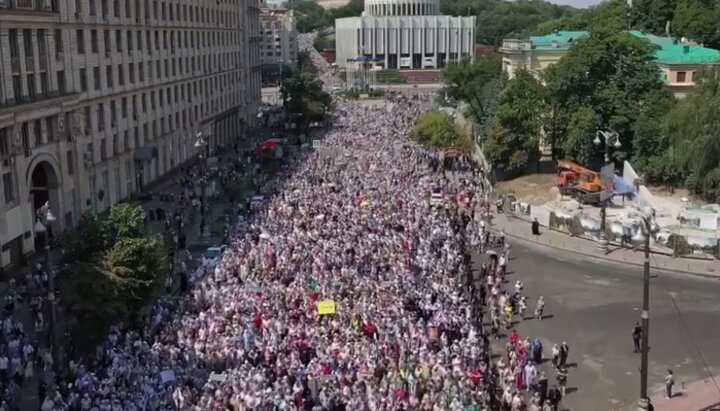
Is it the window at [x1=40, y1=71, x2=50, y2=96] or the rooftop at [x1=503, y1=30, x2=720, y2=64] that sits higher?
the rooftop at [x1=503, y1=30, x2=720, y2=64]

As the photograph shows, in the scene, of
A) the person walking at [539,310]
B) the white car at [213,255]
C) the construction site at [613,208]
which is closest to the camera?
the person walking at [539,310]

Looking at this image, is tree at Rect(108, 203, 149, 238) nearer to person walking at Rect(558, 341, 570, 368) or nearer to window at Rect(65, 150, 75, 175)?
person walking at Rect(558, 341, 570, 368)

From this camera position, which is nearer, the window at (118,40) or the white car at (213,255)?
the white car at (213,255)

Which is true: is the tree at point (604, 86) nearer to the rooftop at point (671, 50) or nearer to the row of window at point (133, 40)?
the rooftop at point (671, 50)

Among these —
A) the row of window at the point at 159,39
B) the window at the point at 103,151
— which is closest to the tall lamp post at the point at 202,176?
the window at the point at 103,151

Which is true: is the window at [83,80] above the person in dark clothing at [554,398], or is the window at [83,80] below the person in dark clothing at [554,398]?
above

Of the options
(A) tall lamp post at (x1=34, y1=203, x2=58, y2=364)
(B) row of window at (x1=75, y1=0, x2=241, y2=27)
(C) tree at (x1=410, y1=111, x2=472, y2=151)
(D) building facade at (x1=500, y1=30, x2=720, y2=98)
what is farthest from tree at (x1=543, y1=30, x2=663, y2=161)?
(A) tall lamp post at (x1=34, y1=203, x2=58, y2=364)

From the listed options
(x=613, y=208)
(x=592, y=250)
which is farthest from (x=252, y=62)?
(x=592, y=250)
